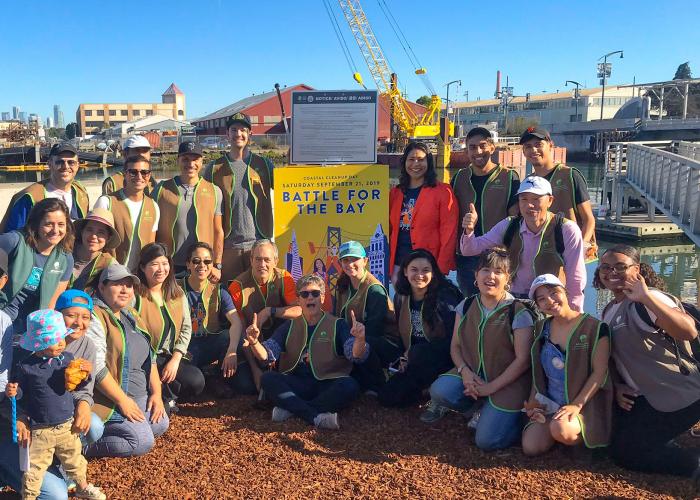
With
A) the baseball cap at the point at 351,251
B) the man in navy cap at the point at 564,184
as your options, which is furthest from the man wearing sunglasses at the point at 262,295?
the man in navy cap at the point at 564,184

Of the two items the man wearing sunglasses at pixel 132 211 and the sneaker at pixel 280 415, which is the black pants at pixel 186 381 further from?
the man wearing sunglasses at pixel 132 211

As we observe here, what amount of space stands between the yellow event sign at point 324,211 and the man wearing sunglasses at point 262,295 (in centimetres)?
93

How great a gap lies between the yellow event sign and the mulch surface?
2039 millimetres

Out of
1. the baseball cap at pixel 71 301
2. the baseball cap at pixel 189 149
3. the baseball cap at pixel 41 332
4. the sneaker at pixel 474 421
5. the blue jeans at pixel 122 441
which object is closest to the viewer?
the baseball cap at pixel 41 332

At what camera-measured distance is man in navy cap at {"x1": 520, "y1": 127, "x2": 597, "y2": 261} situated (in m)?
5.14

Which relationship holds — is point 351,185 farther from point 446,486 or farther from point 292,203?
point 446,486

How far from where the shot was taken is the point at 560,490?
365cm

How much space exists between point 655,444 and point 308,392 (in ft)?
7.87

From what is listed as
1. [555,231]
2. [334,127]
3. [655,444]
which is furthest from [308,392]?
[334,127]

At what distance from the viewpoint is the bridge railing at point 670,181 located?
37.0 ft

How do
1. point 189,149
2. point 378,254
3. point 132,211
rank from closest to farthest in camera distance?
1. point 132,211
2. point 189,149
3. point 378,254

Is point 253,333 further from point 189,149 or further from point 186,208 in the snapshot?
point 189,149

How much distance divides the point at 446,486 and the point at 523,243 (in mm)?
1969

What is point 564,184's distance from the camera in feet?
16.9
